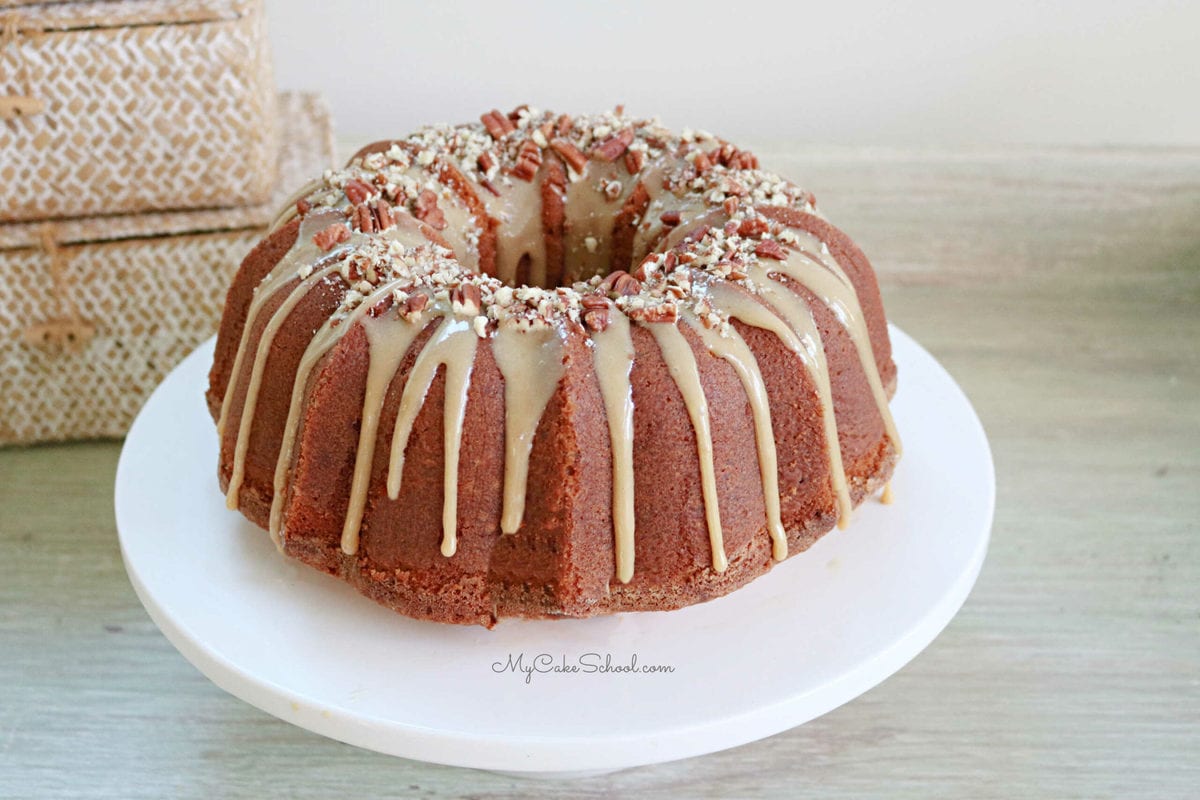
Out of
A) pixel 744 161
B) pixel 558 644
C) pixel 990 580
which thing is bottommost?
pixel 990 580

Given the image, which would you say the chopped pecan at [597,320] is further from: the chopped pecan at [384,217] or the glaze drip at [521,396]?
the chopped pecan at [384,217]

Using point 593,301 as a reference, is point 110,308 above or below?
below

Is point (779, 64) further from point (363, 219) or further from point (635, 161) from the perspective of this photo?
point (363, 219)

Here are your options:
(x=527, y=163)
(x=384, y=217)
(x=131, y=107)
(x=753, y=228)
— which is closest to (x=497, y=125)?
(x=527, y=163)

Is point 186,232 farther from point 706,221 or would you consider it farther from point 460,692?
point 460,692

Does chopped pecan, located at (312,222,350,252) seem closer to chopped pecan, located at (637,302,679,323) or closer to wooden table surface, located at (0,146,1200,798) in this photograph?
chopped pecan, located at (637,302,679,323)

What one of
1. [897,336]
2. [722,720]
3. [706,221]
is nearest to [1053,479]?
[897,336]
